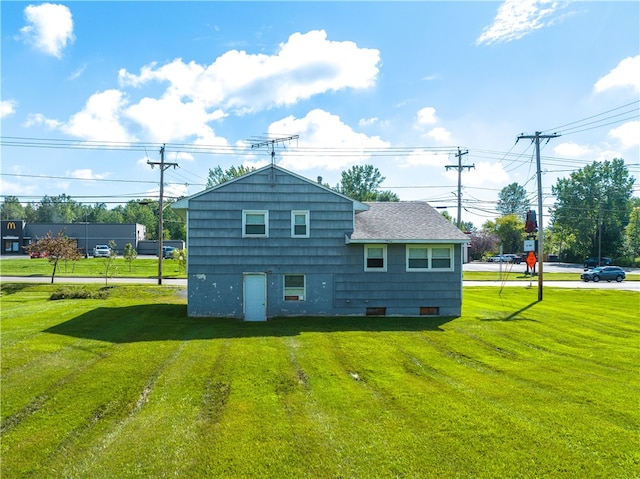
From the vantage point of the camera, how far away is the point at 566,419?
6.55 meters

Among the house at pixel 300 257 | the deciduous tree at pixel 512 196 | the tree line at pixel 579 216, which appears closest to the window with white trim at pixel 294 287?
the house at pixel 300 257

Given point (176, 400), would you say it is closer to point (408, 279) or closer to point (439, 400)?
point (439, 400)

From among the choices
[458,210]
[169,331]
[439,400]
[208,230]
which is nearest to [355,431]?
[439,400]

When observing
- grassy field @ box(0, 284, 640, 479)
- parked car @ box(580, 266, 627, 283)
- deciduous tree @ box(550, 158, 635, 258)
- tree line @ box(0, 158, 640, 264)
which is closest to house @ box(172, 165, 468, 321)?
grassy field @ box(0, 284, 640, 479)

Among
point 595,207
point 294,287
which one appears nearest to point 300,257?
point 294,287

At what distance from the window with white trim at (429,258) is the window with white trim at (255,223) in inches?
239

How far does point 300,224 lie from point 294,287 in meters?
2.63

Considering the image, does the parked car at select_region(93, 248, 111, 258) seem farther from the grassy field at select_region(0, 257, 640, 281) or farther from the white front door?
the white front door

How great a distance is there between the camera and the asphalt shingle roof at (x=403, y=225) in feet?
52.3

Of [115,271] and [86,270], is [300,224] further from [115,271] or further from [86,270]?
[86,270]

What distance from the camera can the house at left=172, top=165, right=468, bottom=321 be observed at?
51.3 ft

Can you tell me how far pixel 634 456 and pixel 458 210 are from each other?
2969 cm

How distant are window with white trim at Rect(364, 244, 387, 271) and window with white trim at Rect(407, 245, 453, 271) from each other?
3.47 ft

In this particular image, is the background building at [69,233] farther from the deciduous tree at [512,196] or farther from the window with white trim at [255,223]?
the deciduous tree at [512,196]
